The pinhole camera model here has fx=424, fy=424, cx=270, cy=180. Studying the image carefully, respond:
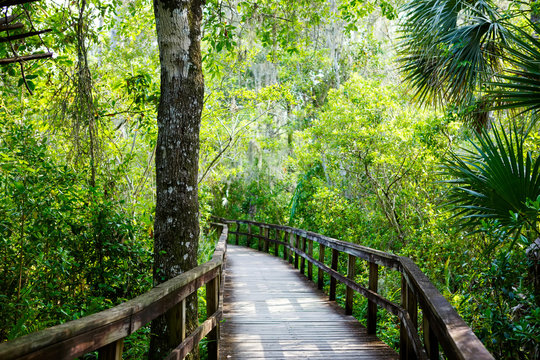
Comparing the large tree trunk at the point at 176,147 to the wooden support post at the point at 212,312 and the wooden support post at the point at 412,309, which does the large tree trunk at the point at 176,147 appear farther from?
the wooden support post at the point at 412,309

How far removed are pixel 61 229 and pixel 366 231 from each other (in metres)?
8.40

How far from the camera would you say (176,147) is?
4.06m

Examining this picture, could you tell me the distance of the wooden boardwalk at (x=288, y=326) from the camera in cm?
459

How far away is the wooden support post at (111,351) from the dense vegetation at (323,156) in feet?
6.52

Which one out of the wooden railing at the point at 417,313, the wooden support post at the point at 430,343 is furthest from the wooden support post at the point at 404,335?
the wooden support post at the point at 430,343

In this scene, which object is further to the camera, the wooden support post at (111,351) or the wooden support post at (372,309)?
the wooden support post at (372,309)

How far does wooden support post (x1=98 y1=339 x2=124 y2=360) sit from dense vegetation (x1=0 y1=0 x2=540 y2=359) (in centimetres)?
199

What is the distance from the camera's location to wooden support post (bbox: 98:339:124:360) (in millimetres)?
1903

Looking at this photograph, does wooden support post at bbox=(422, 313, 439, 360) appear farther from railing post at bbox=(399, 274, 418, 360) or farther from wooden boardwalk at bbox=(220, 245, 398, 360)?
wooden boardwalk at bbox=(220, 245, 398, 360)

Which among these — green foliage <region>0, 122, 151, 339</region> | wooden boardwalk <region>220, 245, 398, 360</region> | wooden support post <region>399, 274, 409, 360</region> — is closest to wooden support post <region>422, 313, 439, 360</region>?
wooden support post <region>399, 274, 409, 360</region>

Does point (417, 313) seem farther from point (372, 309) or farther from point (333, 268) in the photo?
point (333, 268)

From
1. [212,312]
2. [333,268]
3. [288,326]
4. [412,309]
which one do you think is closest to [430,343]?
Result: [412,309]

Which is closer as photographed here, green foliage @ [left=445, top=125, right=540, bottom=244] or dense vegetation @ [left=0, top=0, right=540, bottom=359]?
dense vegetation @ [left=0, top=0, right=540, bottom=359]

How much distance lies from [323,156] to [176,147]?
9.96m
